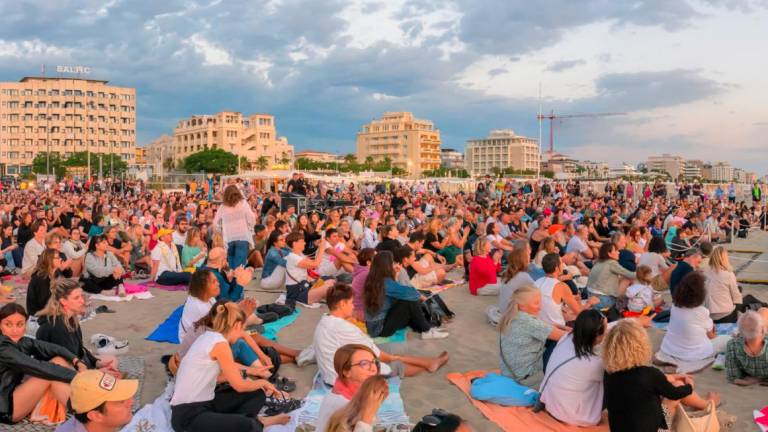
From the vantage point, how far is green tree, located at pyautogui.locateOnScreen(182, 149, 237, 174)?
3597 inches

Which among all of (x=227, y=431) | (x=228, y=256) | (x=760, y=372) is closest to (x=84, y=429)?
(x=227, y=431)

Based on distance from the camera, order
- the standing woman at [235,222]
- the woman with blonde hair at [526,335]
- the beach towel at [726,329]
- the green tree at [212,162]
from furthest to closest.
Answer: the green tree at [212,162]
the standing woman at [235,222]
the beach towel at [726,329]
the woman with blonde hair at [526,335]

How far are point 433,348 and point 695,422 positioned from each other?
10.4 feet

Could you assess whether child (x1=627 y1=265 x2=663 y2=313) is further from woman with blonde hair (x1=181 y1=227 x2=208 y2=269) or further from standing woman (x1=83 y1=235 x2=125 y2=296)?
standing woman (x1=83 y1=235 x2=125 y2=296)

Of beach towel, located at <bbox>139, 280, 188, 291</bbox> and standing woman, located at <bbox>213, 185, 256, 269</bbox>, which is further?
beach towel, located at <bbox>139, 280, 188, 291</bbox>

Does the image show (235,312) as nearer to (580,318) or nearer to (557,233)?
(580,318)

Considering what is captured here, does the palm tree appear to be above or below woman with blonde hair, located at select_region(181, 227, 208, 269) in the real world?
above

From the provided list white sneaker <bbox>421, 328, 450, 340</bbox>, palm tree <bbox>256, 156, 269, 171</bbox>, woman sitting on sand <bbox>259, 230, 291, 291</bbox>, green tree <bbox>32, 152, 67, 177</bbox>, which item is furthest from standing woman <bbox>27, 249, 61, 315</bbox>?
palm tree <bbox>256, 156, 269, 171</bbox>

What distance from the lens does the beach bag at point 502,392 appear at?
503 centimetres

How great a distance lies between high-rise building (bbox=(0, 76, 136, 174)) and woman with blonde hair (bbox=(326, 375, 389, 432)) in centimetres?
10056

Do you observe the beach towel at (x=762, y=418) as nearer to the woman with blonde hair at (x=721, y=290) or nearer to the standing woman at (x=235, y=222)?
the woman with blonde hair at (x=721, y=290)

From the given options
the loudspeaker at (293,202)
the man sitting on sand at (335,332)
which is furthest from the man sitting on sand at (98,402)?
the loudspeaker at (293,202)

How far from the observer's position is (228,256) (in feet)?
32.2

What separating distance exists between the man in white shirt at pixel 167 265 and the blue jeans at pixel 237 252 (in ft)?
2.79
